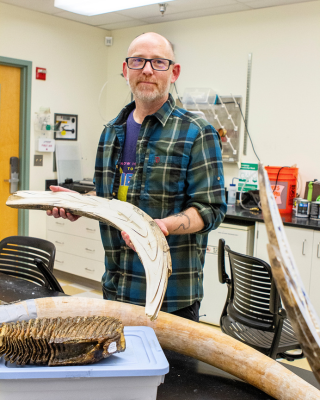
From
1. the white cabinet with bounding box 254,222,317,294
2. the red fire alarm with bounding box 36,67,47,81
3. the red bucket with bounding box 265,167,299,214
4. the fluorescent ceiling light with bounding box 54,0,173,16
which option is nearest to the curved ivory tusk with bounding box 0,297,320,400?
the white cabinet with bounding box 254,222,317,294

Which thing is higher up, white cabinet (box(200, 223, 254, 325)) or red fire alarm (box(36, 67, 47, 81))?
red fire alarm (box(36, 67, 47, 81))

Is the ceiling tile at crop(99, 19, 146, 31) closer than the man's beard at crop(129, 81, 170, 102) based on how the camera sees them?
No

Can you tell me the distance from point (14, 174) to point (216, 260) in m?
2.43

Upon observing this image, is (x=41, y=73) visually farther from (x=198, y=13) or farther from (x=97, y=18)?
(x=198, y=13)

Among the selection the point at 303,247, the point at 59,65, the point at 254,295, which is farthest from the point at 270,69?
the point at 254,295

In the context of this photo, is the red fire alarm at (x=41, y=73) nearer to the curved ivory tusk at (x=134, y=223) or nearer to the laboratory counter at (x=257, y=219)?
the laboratory counter at (x=257, y=219)

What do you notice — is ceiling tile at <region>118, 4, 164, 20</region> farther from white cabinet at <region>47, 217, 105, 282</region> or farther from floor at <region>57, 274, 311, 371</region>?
floor at <region>57, 274, 311, 371</region>

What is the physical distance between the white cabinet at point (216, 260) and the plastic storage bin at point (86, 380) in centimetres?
275

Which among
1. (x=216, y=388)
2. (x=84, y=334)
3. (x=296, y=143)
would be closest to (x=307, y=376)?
(x=216, y=388)

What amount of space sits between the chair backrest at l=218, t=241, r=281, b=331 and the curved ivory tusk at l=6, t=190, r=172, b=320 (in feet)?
3.74

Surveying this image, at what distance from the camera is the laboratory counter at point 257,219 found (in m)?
3.27

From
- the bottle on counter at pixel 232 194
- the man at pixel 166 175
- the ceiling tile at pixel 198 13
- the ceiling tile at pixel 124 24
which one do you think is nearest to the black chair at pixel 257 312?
the man at pixel 166 175

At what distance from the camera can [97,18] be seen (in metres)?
4.77

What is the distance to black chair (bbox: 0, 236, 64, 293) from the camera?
2.33 m
